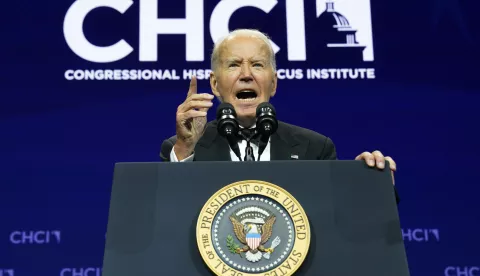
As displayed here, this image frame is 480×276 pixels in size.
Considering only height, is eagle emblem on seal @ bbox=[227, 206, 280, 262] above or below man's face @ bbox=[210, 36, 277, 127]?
below

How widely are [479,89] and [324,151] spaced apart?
64.4 inches

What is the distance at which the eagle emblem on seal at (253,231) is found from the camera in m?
1.24

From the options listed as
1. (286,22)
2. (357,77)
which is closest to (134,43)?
(286,22)

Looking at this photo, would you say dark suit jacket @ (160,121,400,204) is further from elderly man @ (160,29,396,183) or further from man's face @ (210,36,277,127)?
man's face @ (210,36,277,127)

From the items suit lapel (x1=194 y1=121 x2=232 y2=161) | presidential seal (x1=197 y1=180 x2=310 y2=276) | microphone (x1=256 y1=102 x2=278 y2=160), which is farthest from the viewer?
suit lapel (x1=194 y1=121 x2=232 y2=161)

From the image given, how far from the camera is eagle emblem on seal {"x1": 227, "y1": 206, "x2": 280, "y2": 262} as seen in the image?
1237 millimetres

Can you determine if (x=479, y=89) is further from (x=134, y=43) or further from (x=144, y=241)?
(x=144, y=241)

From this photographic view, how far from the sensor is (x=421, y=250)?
9.57 feet

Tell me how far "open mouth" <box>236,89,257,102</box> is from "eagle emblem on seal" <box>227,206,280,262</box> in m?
0.62

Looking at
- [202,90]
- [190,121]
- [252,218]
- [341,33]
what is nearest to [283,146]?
[190,121]

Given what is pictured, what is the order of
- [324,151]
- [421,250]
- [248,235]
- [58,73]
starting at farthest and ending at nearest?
[58,73]
[421,250]
[324,151]
[248,235]

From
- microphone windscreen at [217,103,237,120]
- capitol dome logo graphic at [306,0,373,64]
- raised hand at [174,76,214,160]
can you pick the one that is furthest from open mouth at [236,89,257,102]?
capitol dome logo graphic at [306,0,373,64]

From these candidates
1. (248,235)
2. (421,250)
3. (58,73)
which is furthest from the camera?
(58,73)

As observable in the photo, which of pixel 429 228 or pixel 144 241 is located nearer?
pixel 144 241
